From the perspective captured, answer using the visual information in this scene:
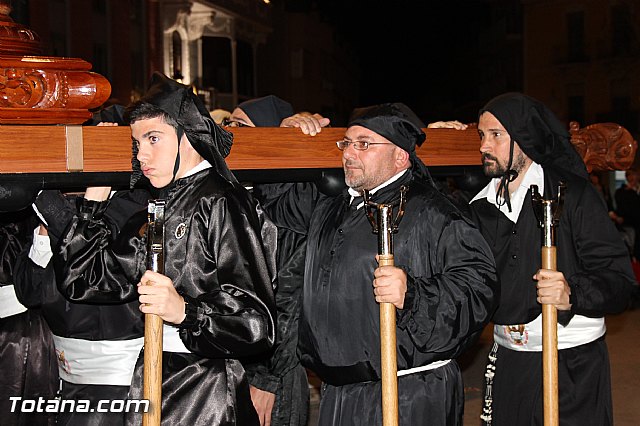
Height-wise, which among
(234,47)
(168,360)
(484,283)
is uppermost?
(234,47)

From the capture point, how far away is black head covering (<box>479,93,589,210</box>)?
13.9 ft

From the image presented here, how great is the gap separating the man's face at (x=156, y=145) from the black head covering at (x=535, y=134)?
166cm

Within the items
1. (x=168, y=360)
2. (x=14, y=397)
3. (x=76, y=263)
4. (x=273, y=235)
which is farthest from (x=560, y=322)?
(x=14, y=397)

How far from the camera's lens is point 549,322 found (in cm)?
371

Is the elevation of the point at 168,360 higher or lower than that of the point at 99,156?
lower

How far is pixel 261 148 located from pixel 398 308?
2.98 ft

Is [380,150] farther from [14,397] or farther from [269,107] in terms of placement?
[14,397]

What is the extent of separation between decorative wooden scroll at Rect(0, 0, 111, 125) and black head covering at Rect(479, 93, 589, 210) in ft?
6.04

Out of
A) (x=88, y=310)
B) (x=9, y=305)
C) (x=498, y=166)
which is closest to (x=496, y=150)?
(x=498, y=166)

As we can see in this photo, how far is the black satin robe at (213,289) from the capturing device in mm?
3059

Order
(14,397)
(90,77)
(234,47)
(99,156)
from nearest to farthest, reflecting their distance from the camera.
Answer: (90,77) < (99,156) < (14,397) < (234,47)

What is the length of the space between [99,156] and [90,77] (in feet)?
1.09

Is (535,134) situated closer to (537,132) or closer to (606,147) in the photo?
(537,132)

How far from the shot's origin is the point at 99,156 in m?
3.40
